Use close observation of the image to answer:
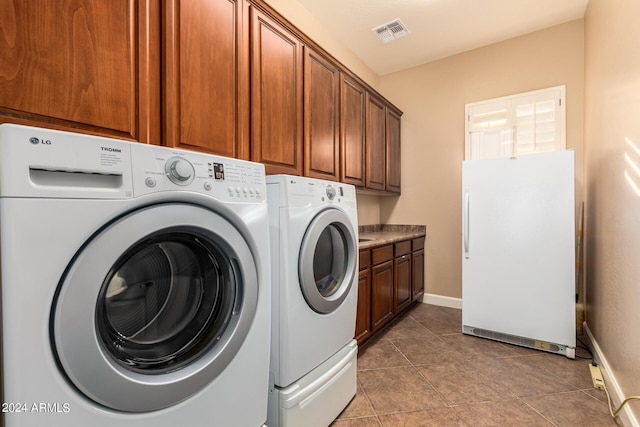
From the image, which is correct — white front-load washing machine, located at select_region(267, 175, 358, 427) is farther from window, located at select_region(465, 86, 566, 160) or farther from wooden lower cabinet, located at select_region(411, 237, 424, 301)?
window, located at select_region(465, 86, 566, 160)

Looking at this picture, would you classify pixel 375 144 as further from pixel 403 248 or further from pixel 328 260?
pixel 328 260

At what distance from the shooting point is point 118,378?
0.68m

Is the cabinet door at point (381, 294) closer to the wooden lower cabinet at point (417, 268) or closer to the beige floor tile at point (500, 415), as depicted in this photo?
the wooden lower cabinet at point (417, 268)

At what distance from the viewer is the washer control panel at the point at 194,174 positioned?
74 cm

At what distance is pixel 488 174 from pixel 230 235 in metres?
2.31

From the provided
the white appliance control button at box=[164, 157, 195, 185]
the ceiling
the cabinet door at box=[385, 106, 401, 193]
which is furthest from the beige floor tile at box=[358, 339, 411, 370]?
the ceiling

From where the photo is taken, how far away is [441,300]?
3.35 m

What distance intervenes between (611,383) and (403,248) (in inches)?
63.2

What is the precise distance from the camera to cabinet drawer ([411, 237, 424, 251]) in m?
3.13

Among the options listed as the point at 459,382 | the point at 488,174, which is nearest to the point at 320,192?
the point at 459,382

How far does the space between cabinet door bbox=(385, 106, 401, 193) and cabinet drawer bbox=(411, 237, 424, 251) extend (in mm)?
624

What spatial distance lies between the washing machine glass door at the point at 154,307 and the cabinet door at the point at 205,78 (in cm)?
64

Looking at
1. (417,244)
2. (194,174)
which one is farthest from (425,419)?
(417,244)

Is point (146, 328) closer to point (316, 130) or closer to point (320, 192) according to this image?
point (320, 192)
